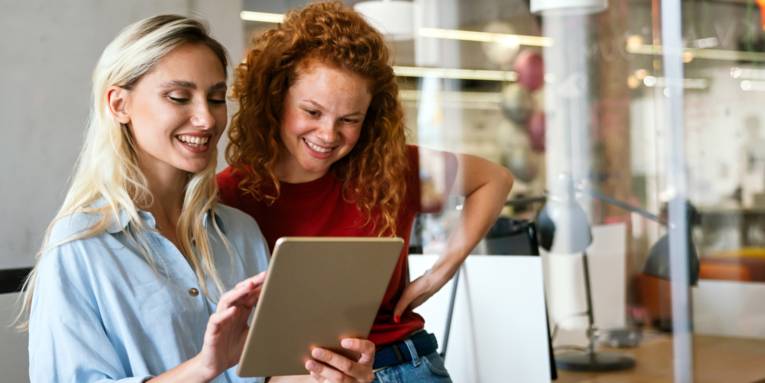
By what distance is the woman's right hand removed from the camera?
1.40 meters

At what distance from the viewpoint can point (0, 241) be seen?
3.27 metres

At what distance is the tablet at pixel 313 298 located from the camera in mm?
1361

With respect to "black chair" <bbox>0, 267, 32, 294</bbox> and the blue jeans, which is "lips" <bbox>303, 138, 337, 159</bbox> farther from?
"black chair" <bbox>0, 267, 32, 294</bbox>

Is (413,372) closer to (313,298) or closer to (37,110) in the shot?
(313,298)

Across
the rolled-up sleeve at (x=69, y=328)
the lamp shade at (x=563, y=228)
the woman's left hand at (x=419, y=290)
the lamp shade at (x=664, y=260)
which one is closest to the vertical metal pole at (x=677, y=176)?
the lamp shade at (x=664, y=260)

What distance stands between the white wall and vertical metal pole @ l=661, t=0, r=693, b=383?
8.28 feet

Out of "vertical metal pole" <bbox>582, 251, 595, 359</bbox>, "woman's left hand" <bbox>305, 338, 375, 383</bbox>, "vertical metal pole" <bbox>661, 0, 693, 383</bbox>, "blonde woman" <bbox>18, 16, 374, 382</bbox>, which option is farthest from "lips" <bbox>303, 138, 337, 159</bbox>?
"vertical metal pole" <bbox>582, 251, 595, 359</bbox>

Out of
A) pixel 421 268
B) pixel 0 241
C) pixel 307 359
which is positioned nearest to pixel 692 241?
pixel 421 268

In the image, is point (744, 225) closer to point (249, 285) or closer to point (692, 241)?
point (692, 241)

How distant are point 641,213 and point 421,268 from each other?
3266 mm

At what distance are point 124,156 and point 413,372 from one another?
74 centimetres

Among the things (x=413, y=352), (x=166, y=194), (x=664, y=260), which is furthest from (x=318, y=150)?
(x=664, y=260)

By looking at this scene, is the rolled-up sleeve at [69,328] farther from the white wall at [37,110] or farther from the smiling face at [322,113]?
the white wall at [37,110]

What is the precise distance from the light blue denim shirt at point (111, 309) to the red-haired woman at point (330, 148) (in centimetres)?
41
